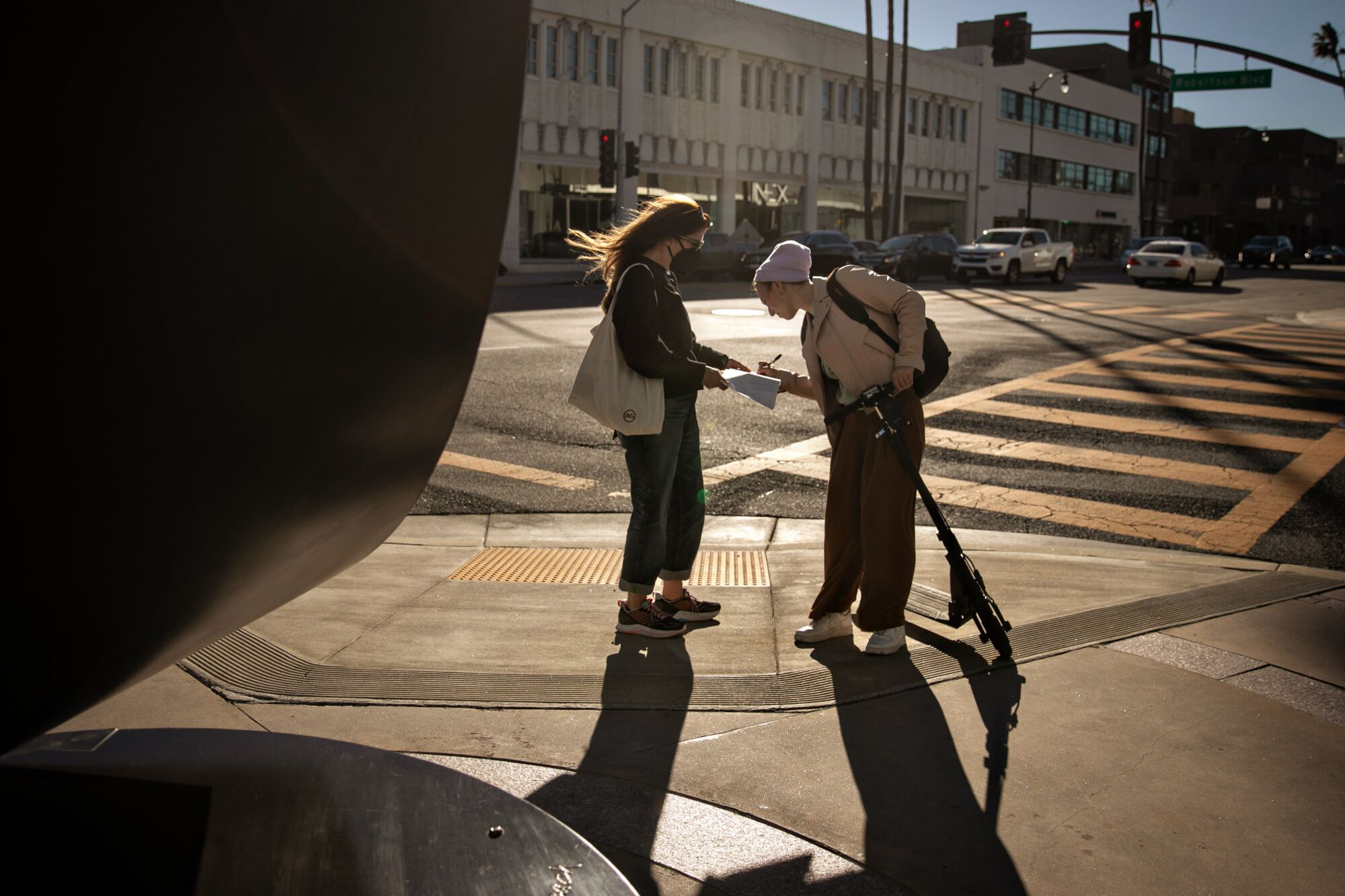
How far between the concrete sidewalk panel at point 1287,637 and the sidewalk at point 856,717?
0.01m

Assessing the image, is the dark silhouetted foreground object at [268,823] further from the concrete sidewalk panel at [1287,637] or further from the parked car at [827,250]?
the parked car at [827,250]

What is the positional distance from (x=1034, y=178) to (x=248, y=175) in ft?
251

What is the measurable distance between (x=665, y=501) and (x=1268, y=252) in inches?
2371

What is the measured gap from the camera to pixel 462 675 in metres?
4.14

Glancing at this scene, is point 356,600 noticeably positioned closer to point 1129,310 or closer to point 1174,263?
point 1129,310

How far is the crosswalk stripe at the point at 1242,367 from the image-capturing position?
13414 mm

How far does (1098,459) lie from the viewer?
8.81 meters

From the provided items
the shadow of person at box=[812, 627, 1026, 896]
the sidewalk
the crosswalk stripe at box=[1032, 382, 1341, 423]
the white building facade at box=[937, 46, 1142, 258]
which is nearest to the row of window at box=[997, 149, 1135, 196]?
the white building facade at box=[937, 46, 1142, 258]

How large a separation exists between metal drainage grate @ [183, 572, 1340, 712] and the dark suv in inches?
1213

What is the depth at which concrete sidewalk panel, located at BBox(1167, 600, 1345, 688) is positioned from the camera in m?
4.27

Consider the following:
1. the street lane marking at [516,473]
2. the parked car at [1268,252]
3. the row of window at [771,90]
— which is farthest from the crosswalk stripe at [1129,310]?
the parked car at [1268,252]

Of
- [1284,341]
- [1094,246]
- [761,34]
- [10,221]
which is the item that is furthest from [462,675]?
[1094,246]

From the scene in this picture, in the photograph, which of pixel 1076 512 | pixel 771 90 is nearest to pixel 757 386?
pixel 1076 512

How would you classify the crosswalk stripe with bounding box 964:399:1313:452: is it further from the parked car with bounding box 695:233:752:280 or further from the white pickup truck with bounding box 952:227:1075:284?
the parked car with bounding box 695:233:752:280
